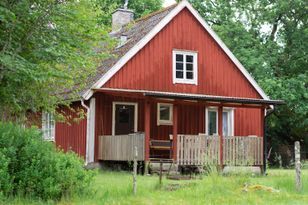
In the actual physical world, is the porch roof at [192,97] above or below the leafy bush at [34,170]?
above

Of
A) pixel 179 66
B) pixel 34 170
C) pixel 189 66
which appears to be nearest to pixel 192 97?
pixel 179 66

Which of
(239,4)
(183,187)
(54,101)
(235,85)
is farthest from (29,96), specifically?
(239,4)

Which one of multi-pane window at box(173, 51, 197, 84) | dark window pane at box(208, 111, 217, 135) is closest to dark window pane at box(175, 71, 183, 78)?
multi-pane window at box(173, 51, 197, 84)

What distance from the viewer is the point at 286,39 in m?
36.3

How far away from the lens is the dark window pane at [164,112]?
1000 inches

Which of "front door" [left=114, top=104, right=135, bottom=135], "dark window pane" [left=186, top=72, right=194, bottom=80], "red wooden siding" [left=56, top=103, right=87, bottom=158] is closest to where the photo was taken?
"red wooden siding" [left=56, top=103, right=87, bottom=158]

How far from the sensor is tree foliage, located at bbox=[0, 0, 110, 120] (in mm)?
13078

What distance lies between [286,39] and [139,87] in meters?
15.7

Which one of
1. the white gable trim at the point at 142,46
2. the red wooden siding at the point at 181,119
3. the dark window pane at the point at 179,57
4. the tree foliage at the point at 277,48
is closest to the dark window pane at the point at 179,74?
the dark window pane at the point at 179,57

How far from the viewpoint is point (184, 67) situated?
25516 mm

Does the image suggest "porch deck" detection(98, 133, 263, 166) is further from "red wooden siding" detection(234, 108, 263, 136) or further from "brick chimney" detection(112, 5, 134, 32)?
"brick chimney" detection(112, 5, 134, 32)

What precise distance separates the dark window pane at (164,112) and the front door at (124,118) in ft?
4.56

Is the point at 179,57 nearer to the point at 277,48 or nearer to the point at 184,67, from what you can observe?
the point at 184,67

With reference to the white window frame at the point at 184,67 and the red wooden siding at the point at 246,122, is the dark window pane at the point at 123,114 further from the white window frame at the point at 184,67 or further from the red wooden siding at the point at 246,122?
the red wooden siding at the point at 246,122
